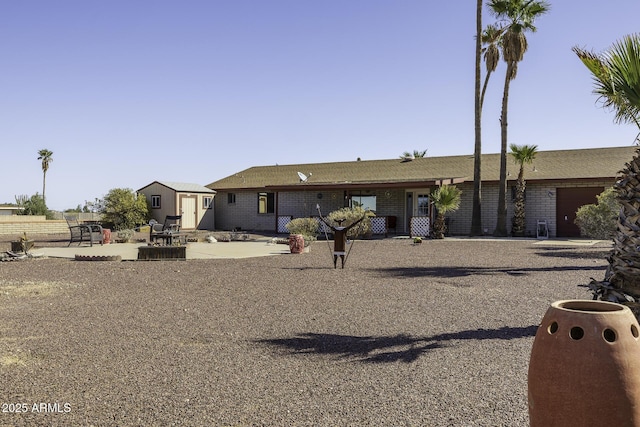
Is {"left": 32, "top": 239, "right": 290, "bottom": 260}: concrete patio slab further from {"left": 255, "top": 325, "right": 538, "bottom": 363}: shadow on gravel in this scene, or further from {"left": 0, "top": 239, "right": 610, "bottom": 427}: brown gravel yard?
{"left": 255, "top": 325, "right": 538, "bottom": 363}: shadow on gravel

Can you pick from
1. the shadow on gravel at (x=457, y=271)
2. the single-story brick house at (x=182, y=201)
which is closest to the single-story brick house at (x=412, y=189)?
the single-story brick house at (x=182, y=201)

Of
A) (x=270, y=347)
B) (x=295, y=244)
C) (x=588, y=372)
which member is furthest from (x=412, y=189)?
(x=588, y=372)

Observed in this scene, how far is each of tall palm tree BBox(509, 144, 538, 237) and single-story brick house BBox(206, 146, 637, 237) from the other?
0.58 m

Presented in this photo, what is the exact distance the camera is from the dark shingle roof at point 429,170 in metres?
26.3

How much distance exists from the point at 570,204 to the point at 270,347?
2377 cm

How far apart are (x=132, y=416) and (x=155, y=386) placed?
0.63 meters

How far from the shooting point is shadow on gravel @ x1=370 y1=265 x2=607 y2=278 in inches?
459

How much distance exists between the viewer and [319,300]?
27.7 feet

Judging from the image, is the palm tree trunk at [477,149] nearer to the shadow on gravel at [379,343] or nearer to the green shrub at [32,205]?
the shadow on gravel at [379,343]

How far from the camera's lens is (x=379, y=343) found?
5781 mm

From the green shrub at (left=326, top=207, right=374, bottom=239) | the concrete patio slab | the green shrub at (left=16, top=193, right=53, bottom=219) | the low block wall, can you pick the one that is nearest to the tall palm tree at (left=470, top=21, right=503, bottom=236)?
the green shrub at (left=326, top=207, right=374, bottom=239)

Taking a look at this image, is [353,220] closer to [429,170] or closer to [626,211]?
[429,170]

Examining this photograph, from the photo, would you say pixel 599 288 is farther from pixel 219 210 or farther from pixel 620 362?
pixel 219 210

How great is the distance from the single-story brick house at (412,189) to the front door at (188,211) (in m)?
2.56
